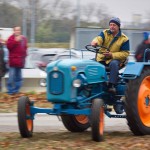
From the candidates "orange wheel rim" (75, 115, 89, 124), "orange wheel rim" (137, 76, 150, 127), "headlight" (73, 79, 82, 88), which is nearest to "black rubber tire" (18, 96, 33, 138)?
"headlight" (73, 79, 82, 88)

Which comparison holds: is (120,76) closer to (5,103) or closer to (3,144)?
(3,144)

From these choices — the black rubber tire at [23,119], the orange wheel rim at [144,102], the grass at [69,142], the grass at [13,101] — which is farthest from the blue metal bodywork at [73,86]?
the grass at [13,101]

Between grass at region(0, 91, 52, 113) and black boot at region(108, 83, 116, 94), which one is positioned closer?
black boot at region(108, 83, 116, 94)

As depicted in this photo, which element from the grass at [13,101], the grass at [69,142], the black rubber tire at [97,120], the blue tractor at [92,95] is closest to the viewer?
the grass at [69,142]

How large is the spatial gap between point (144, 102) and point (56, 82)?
154 cm

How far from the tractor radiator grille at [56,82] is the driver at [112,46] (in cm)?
95

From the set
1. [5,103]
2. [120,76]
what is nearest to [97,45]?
[120,76]

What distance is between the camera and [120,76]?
9.26 metres

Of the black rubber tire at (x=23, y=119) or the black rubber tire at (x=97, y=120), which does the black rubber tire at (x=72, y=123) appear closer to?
the black rubber tire at (x=23, y=119)

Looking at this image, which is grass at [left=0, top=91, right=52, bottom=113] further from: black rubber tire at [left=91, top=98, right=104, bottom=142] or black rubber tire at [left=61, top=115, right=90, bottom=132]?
black rubber tire at [left=91, top=98, right=104, bottom=142]

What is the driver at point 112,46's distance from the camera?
9.24 metres

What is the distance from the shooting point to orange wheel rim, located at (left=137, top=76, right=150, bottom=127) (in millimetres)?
9117

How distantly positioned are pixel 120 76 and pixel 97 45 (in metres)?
0.62

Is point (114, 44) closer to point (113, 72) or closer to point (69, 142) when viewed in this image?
point (113, 72)
